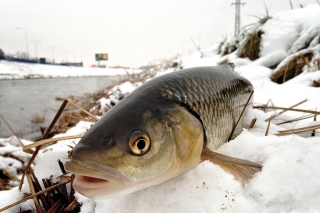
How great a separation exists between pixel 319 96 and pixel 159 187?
2905 mm

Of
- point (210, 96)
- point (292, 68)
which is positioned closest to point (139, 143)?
point (210, 96)

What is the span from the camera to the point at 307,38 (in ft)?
18.2

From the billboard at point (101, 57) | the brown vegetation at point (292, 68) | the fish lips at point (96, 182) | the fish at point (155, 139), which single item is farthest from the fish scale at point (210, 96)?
the billboard at point (101, 57)

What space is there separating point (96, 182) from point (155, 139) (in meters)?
0.35

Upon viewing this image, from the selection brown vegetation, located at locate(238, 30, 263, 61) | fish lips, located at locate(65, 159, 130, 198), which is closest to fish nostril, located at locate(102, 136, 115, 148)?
fish lips, located at locate(65, 159, 130, 198)

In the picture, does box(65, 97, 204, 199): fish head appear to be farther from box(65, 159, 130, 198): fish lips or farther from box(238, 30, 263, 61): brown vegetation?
box(238, 30, 263, 61): brown vegetation

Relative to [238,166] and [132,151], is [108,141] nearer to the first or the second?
[132,151]

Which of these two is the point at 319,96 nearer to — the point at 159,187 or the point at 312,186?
the point at 312,186

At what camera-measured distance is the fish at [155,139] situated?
1146mm

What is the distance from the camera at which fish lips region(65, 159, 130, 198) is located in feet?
3.65

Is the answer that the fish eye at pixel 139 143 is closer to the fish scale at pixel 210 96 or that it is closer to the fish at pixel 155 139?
the fish at pixel 155 139

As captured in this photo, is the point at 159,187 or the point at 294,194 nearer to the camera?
the point at 294,194

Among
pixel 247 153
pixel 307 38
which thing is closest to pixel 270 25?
pixel 307 38

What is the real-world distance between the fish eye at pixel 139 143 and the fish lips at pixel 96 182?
0.13 meters
